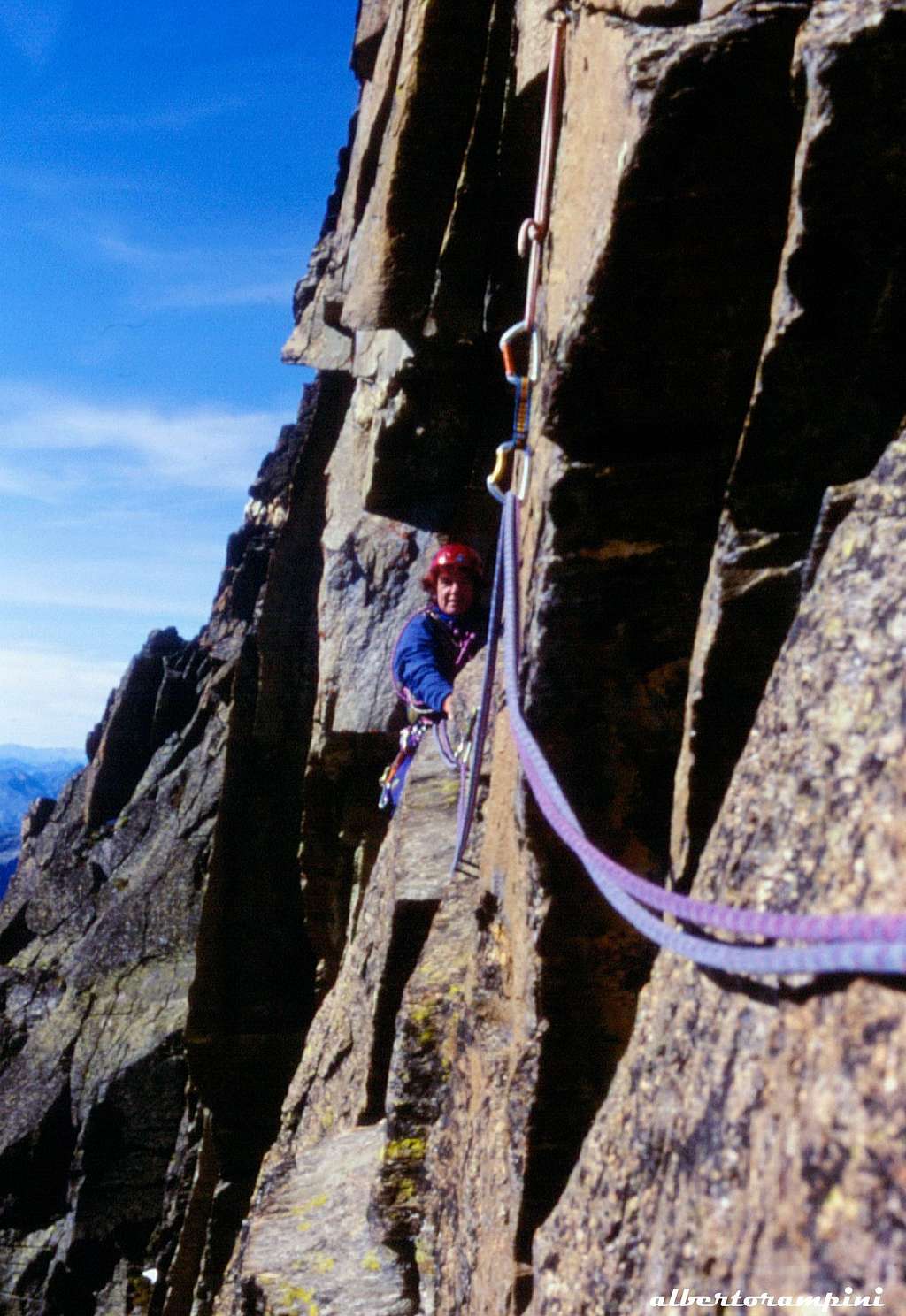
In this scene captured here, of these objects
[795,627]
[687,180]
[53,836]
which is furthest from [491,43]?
[53,836]

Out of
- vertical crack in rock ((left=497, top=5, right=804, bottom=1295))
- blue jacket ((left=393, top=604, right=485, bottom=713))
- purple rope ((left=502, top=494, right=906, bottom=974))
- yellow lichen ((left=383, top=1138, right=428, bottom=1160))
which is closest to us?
purple rope ((left=502, top=494, right=906, bottom=974))

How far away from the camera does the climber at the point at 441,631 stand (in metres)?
9.16

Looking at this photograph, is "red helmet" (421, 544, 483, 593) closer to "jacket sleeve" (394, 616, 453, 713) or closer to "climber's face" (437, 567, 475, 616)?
"climber's face" (437, 567, 475, 616)

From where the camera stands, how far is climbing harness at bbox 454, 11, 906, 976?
73.1 inches

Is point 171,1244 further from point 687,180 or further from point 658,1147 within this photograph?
point 687,180

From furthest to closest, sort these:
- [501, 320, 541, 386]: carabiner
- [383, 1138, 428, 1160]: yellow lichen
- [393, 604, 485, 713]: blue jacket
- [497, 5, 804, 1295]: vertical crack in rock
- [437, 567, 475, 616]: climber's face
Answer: [437, 567, 475, 616]: climber's face < [393, 604, 485, 713]: blue jacket < [383, 1138, 428, 1160]: yellow lichen < [501, 320, 541, 386]: carabiner < [497, 5, 804, 1295]: vertical crack in rock

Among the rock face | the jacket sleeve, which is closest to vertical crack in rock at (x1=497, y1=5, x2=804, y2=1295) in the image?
the rock face

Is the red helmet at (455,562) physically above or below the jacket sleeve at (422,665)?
above

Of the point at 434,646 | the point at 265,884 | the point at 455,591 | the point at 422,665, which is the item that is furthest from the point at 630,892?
the point at 265,884

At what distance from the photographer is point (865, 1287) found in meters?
1.77

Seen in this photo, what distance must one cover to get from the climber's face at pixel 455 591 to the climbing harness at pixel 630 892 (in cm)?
369

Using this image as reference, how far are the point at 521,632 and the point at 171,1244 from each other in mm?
20042

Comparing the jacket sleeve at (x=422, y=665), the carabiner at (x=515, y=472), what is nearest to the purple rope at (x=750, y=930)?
the carabiner at (x=515, y=472)

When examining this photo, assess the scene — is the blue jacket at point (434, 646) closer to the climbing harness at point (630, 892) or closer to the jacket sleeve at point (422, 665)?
the jacket sleeve at point (422, 665)
